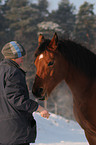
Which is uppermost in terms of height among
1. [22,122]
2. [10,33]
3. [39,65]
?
[39,65]

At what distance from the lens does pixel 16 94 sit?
10.3ft

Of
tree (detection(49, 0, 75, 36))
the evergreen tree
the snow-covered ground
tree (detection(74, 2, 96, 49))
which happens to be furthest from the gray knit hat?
the evergreen tree

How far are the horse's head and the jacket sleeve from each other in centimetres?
48

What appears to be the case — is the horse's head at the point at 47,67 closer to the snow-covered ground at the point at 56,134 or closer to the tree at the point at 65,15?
the snow-covered ground at the point at 56,134

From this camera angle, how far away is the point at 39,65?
382 cm

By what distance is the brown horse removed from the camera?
12.7 ft

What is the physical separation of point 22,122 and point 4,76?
0.60 meters

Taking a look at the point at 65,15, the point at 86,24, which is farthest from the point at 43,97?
the point at 65,15

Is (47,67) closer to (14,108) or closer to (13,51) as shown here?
(13,51)

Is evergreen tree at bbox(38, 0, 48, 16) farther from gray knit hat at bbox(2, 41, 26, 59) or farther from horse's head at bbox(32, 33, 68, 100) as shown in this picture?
gray knit hat at bbox(2, 41, 26, 59)

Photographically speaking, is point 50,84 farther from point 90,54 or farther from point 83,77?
point 90,54

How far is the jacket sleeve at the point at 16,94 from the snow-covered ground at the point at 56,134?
6990 millimetres

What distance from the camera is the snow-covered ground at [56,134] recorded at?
10589mm

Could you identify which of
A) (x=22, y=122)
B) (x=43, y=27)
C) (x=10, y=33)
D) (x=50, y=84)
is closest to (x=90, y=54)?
(x=50, y=84)
